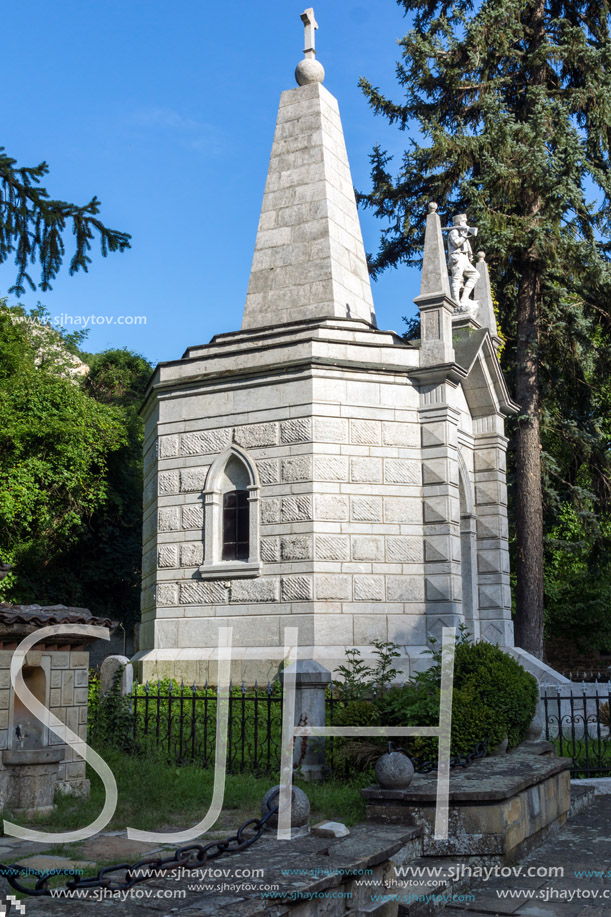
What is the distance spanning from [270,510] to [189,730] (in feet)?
12.3

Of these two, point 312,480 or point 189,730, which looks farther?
point 312,480

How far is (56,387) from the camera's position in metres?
26.1

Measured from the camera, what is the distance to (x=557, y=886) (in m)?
6.41

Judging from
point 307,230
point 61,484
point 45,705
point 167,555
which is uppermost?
point 307,230

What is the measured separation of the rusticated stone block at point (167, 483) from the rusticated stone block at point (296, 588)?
272cm

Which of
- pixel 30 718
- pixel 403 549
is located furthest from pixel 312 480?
pixel 30 718

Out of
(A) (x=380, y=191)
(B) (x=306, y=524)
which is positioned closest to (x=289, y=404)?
(B) (x=306, y=524)

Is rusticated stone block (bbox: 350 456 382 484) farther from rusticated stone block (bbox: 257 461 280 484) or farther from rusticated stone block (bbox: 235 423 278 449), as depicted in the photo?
rusticated stone block (bbox: 235 423 278 449)

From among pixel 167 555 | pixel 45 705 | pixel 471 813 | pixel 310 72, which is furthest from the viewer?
pixel 310 72

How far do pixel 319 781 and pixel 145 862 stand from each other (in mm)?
4597

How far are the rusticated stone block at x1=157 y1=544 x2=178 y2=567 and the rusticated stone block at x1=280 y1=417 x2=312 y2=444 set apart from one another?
2681 millimetres

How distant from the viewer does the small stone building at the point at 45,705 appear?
24.2ft

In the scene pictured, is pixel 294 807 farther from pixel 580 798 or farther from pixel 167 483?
pixel 167 483

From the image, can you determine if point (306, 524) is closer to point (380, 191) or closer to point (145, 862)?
point (145, 862)
